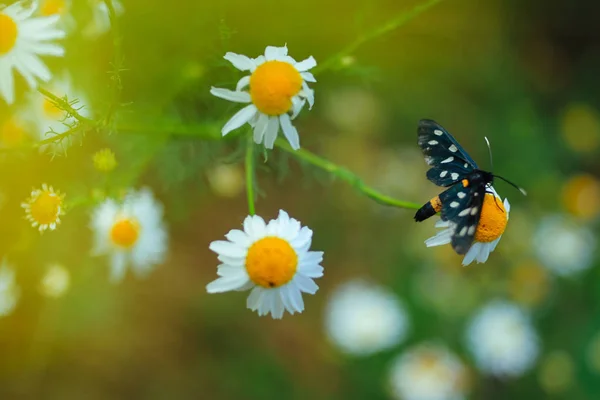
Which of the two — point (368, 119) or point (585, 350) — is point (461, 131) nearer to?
point (368, 119)

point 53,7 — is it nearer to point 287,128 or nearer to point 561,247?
point 287,128

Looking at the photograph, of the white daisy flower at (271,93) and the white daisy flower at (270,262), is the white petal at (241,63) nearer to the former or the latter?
the white daisy flower at (271,93)

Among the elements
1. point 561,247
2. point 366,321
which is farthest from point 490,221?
point 561,247

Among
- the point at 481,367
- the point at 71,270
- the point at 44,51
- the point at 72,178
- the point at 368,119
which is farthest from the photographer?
the point at 368,119

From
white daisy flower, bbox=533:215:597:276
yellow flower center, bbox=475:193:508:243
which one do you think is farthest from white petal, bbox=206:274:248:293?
white daisy flower, bbox=533:215:597:276

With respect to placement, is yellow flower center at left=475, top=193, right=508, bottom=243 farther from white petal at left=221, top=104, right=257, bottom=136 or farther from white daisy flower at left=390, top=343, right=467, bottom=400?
white daisy flower at left=390, top=343, right=467, bottom=400

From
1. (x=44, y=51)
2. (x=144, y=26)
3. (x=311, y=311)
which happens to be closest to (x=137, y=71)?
(x=144, y=26)
